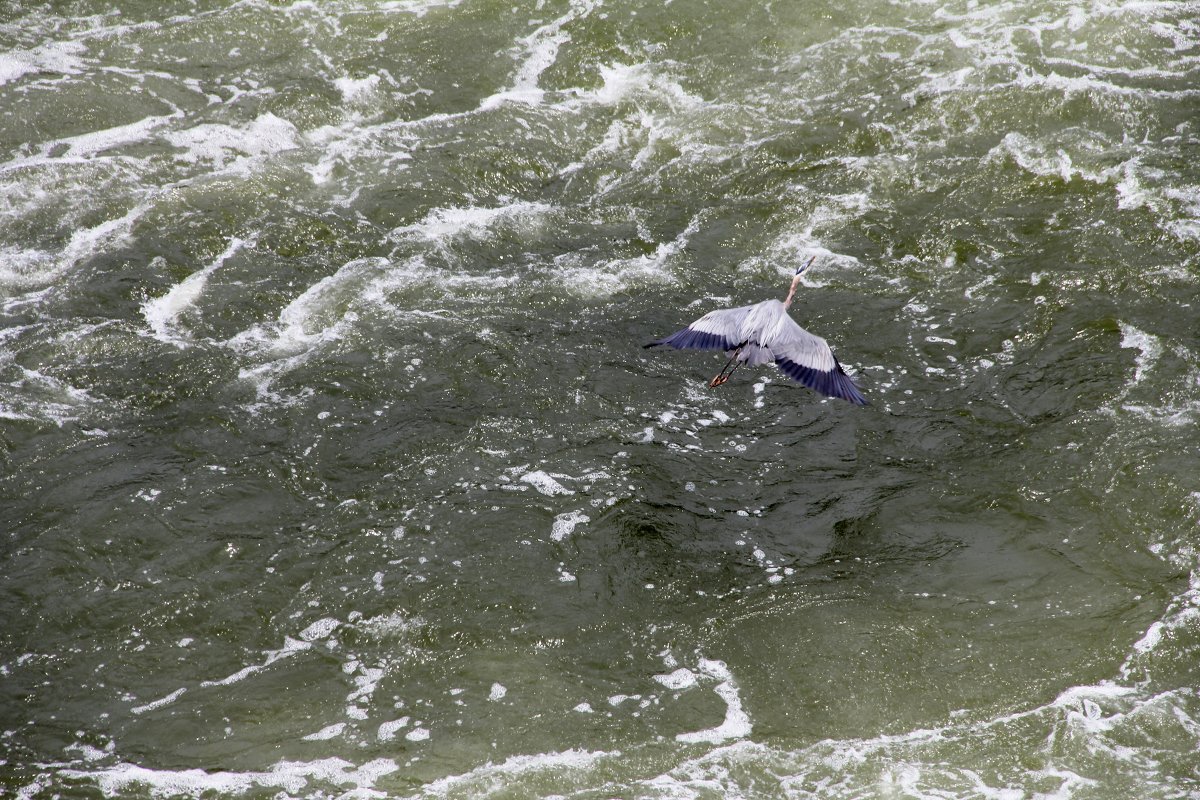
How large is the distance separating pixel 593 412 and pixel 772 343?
1.20 meters

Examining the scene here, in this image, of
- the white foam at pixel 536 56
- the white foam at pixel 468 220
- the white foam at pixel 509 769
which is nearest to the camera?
the white foam at pixel 509 769

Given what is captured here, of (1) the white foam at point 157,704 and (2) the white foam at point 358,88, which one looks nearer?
(1) the white foam at point 157,704

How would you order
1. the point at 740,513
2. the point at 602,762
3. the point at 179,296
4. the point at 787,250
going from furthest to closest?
the point at 787,250, the point at 179,296, the point at 740,513, the point at 602,762

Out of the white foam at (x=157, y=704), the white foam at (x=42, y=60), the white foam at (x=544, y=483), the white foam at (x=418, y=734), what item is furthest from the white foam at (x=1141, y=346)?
the white foam at (x=42, y=60)

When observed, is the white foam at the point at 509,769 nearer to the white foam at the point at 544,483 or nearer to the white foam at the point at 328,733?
the white foam at the point at 328,733

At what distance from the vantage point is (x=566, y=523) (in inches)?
218

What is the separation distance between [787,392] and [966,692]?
226cm

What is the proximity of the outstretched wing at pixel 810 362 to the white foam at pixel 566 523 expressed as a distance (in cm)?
137

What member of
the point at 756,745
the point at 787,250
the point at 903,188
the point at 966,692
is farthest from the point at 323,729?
the point at 903,188

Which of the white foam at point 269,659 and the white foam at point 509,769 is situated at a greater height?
the white foam at point 269,659

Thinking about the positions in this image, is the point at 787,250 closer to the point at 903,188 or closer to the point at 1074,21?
the point at 903,188

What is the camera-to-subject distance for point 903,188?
8.05 metres

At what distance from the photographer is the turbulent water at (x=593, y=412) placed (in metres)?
4.64

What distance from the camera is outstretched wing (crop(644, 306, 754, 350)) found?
5.76 m
